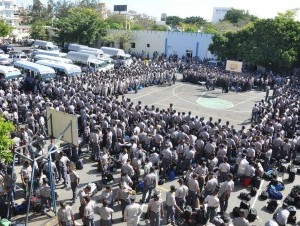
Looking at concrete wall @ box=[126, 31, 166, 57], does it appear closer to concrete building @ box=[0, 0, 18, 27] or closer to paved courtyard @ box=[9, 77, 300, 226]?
paved courtyard @ box=[9, 77, 300, 226]

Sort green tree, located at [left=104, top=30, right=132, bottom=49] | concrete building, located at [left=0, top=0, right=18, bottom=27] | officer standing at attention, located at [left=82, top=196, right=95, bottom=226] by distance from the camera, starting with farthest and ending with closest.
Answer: concrete building, located at [left=0, top=0, right=18, bottom=27], green tree, located at [left=104, top=30, right=132, bottom=49], officer standing at attention, located at [left=82, top=196, right=95, bottom=226]

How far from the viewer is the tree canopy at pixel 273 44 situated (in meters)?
36.5

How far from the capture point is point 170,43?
53.1 m

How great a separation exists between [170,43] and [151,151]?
39638mm

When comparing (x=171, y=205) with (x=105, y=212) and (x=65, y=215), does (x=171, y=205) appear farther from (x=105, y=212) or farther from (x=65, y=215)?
(x=65, y=215)

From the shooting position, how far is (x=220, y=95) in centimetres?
3034

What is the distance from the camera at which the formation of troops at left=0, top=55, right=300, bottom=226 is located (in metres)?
10.5

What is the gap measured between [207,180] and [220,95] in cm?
1894

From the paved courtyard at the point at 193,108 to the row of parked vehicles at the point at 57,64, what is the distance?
22.1 feet

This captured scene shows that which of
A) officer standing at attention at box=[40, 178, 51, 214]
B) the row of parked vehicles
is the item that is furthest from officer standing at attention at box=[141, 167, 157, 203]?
the row of parked vehicles

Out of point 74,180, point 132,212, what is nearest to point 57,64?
point 74,180

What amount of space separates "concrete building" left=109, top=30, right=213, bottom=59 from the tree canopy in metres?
9.34

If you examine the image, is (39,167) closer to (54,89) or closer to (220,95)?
(54,89)

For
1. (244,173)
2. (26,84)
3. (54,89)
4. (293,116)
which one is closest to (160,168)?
(244,173)
